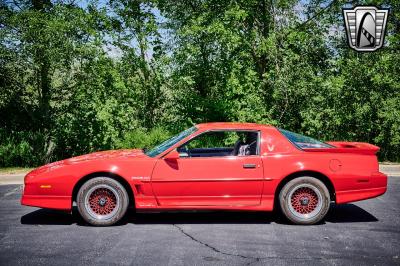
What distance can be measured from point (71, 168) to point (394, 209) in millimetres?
5073

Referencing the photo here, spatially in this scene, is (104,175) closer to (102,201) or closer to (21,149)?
(102,201)

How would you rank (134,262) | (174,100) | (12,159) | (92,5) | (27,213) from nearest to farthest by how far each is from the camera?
(134,262)
(27,213)
(12,159)
(174,100)
(92,5)

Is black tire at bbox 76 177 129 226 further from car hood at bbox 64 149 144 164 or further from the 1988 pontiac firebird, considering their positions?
car hood at bbox 64 149 144 164

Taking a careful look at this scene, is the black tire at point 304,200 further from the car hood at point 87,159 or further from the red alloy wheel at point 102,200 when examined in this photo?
the red alloy wheel at point 102,200

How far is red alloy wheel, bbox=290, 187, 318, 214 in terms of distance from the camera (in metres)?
6.27

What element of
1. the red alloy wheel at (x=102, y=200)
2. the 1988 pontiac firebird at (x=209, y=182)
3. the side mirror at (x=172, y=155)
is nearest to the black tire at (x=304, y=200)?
the 1988 pontiac firebird at (x=209, y=182)

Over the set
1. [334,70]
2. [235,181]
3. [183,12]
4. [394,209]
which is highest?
[183,12]

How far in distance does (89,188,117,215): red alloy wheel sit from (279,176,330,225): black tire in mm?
2334

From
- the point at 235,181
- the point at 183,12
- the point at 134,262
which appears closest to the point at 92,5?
the point at 183,12

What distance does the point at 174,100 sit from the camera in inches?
557

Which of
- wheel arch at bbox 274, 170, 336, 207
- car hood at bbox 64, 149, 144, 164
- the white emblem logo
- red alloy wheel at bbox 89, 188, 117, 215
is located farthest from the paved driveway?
the white emblem logo

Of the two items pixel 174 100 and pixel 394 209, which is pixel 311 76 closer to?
pixel 174 100

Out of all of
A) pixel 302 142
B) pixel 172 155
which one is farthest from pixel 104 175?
pixel 302 142

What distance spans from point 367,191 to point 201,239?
2.53 metres
